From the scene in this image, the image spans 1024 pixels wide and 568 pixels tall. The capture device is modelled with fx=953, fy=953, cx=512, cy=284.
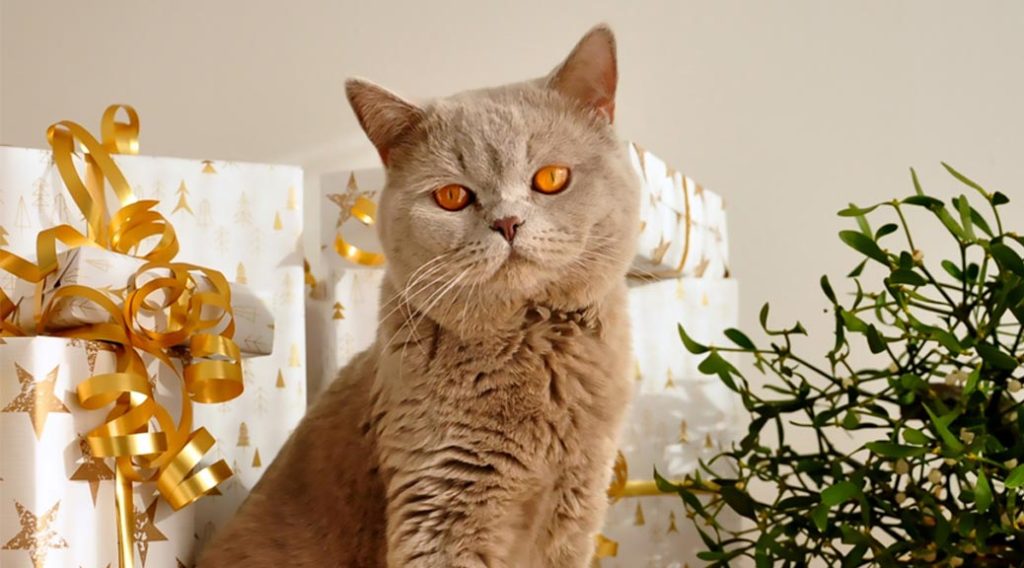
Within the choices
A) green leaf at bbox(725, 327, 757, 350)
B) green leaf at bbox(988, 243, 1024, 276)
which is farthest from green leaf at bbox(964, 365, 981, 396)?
green leaf at bbox(725, 327, 757, 350)

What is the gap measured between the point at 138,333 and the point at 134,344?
0.01 m

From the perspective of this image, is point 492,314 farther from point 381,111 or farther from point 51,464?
point 51,464

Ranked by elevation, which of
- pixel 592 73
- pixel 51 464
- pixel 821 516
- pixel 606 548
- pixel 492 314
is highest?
pixel 592 73

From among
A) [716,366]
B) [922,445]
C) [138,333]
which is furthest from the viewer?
[716,366]

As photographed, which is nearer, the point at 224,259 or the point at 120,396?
the point at 120,396

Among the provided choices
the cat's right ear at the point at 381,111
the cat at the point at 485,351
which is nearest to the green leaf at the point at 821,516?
the cat at the point at 485,351

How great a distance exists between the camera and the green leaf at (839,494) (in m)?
0.92

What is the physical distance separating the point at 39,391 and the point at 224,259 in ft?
1.21

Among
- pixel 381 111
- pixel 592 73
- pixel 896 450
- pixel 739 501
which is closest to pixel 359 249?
pixel 381 111

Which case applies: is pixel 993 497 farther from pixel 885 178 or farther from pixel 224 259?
pixel 224 259

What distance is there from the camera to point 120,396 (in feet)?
2.55

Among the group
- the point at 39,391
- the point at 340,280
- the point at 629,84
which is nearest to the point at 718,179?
the point at 629,84

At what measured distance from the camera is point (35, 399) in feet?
2.34

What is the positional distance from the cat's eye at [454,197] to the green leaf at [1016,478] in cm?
53
